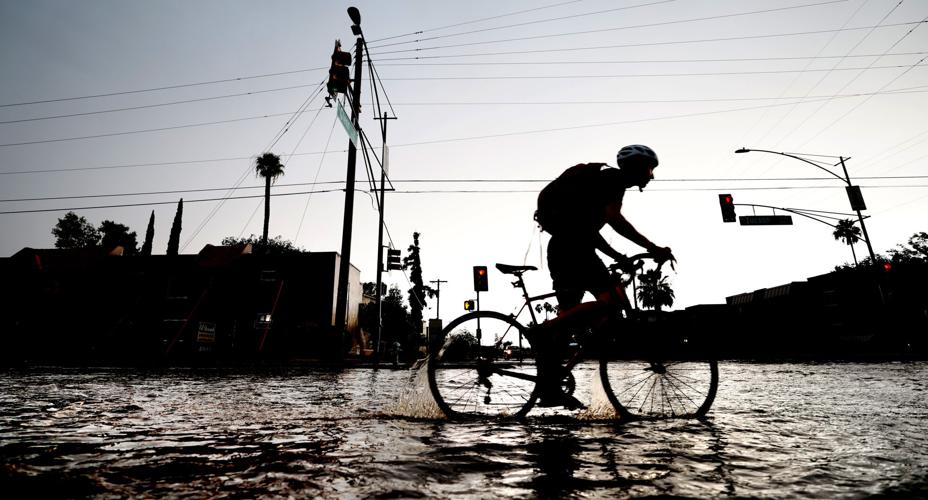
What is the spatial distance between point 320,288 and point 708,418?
37879mm

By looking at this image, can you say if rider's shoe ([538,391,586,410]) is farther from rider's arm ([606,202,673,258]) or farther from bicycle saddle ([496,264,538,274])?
rider's arm ([606,202,673,258])

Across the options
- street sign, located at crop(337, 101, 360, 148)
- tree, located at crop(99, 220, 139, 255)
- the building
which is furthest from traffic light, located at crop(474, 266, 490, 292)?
tree, located at crop(99, 220, 139, 255)

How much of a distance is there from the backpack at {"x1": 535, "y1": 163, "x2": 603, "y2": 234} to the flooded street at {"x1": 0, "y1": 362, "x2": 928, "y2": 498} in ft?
5.48

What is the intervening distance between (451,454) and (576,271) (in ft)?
6.84

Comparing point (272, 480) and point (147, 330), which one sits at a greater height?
point (147, 330)

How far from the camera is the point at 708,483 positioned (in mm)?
1683

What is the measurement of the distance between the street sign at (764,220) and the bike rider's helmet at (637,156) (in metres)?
19.1

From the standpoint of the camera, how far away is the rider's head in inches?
158

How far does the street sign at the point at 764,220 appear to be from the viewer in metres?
19.8

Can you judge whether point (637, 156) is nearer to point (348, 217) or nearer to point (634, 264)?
point (634, 264)

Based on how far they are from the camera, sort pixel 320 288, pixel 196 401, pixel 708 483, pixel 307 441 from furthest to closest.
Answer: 1. pixel 320 288
2. pixel 196 401
3. pixel 307 441
4. pixel 708 483

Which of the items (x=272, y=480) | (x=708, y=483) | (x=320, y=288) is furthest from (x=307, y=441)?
(x=320, y=288)

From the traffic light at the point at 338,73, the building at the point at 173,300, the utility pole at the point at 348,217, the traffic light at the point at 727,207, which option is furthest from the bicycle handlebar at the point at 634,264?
the building at the point at 173,300

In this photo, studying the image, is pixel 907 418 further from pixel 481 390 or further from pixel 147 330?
pixel 147 330
